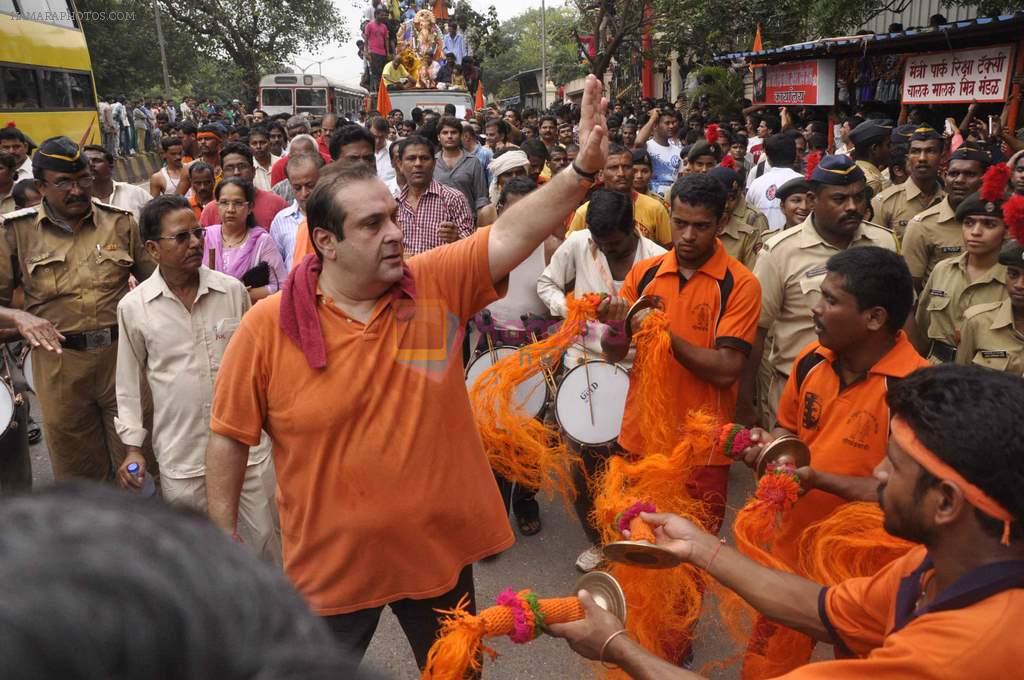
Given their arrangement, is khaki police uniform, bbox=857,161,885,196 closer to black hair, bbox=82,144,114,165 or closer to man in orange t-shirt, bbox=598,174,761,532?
man in orange t-shirt, bbox=598,174,761,532

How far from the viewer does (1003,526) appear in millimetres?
1687

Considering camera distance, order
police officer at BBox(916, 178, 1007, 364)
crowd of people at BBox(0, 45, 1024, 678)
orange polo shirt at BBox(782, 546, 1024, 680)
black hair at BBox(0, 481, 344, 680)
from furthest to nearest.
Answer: police officer at BBox(916, 178, 1007, 364)
crowd of people at BBox(0, 45, 1024, 678)
orange polo shirt at BBox(782, 546, 1024, 680)
black hair at BBox(0, 481, 344, 680)

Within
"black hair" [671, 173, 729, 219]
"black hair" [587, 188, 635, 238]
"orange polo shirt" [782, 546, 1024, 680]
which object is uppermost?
"black hair" [671, 173, 729, 219]

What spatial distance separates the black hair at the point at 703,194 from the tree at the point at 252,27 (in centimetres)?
4600

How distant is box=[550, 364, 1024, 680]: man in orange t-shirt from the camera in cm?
165

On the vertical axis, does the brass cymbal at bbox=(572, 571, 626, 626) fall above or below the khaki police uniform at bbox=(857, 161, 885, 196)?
below

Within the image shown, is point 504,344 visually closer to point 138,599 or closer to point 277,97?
point 138,599

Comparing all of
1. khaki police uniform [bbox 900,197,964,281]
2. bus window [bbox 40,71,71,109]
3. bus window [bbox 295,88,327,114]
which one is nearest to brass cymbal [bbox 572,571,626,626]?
khaki police uniform [bbox 900,197,964,281]

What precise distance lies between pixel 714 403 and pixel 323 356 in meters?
2.04

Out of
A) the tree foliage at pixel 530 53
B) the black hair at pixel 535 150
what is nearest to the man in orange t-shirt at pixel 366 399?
the black hair at pixel 535 150

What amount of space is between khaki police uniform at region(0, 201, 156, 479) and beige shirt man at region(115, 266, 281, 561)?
35.9 inches

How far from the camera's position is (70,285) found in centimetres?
457

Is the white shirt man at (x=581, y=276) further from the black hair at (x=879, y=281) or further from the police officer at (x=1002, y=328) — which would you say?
the police officer at (x=1002, y=328)

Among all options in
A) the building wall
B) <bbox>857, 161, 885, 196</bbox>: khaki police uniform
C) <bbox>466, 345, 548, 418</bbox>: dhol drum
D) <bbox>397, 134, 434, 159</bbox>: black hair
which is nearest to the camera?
<bbox>466, 345, 548, 418</bbox>: dhol drum
